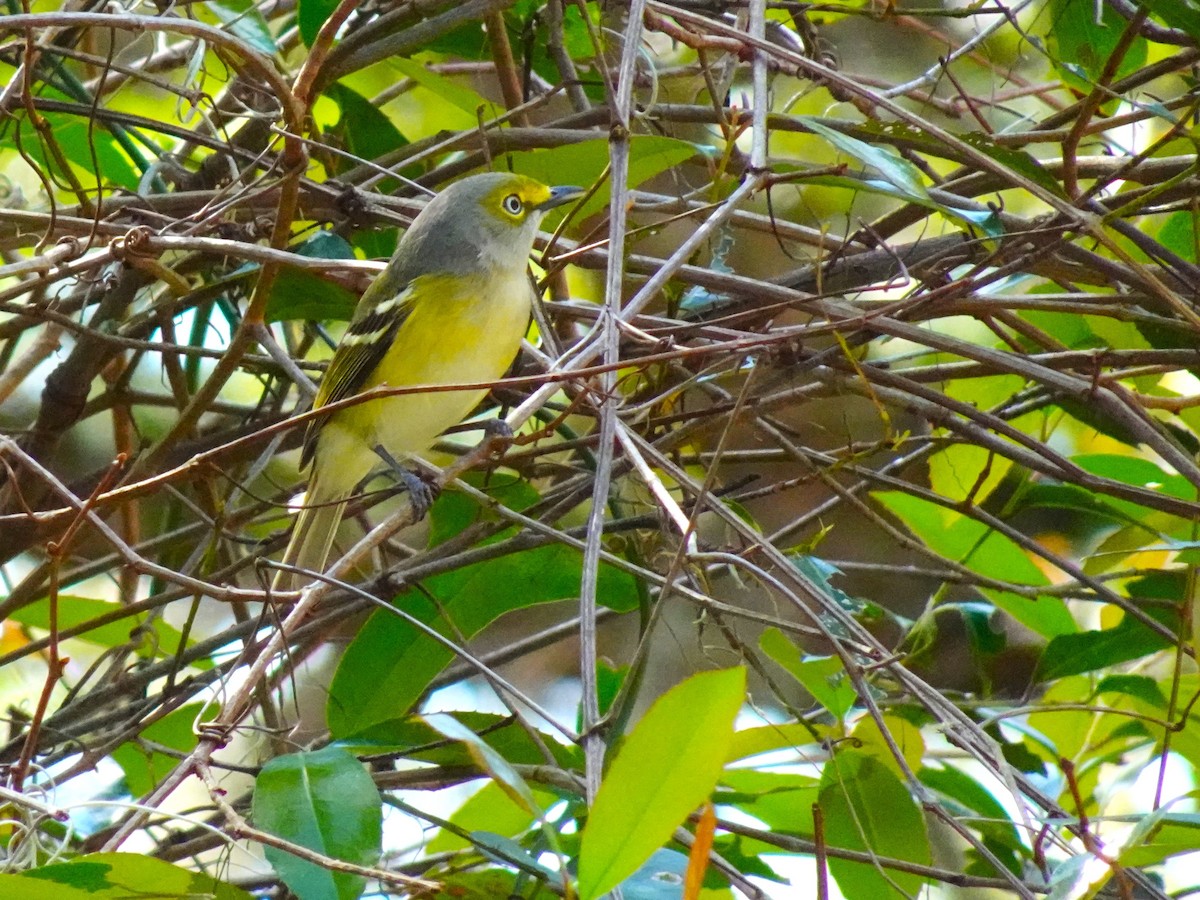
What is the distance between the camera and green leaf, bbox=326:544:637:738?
250 centimetres

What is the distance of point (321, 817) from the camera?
62.6 inches

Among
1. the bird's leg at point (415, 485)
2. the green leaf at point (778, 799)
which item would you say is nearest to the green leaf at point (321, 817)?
the bird's leg at point (415, 485)

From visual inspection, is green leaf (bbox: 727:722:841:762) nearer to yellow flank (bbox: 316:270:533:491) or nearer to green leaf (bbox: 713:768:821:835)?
green leaf (bbox: 713:768:821:835)

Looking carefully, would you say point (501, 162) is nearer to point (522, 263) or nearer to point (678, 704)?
point (522, 263)

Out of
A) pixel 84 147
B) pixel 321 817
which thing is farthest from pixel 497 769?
pixel 84 147

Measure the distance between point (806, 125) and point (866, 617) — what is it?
1063mm

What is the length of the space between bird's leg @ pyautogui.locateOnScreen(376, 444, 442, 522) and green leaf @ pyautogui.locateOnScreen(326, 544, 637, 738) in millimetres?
172

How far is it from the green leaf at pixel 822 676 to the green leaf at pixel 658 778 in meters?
0.96

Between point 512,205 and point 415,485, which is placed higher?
point 512,205

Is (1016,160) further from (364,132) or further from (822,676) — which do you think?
(364,132)

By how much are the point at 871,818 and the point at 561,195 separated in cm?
163

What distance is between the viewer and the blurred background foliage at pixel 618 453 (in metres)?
1.79

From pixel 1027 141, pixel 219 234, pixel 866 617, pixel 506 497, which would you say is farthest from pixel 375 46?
pixel 866 617

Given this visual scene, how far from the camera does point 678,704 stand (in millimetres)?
1242
